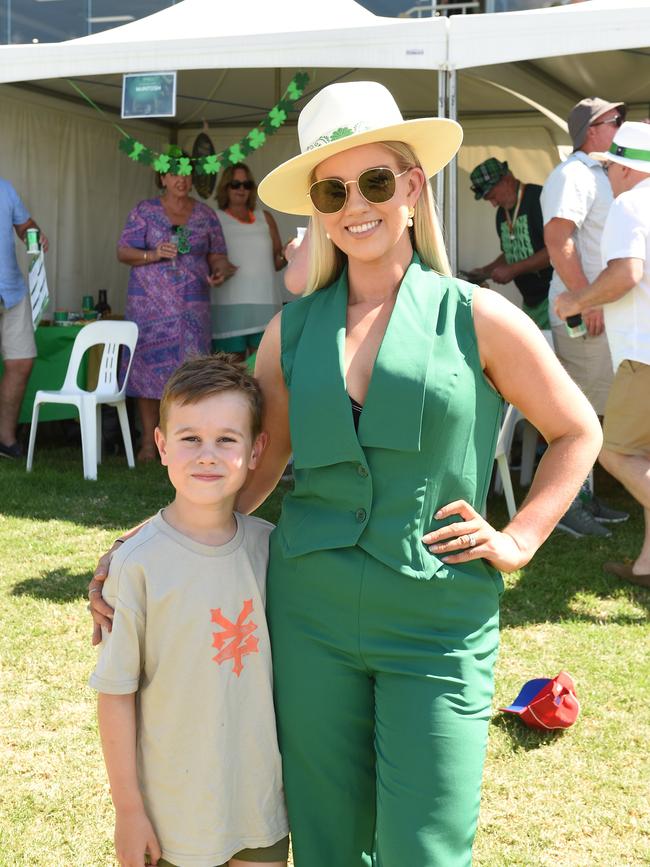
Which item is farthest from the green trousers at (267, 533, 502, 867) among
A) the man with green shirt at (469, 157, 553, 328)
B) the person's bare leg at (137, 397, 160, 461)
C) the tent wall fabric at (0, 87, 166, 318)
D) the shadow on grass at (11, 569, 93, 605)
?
the tent wall fabric at (0, 87, 166, 318)

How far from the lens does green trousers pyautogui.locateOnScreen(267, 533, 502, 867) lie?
5.25 feet

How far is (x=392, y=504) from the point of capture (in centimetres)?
162

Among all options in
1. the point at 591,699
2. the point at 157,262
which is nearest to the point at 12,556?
the point at 591,699

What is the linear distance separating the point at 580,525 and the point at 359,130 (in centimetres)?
399

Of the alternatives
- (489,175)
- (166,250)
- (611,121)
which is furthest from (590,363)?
(166,250)

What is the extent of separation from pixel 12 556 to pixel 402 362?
144 inches

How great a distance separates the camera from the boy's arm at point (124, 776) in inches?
66.3

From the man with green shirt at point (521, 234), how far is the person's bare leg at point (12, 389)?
132 inches

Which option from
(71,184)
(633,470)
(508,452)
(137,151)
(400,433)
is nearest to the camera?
(400,433)

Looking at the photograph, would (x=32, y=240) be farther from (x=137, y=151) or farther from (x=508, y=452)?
(x=508, y=452)

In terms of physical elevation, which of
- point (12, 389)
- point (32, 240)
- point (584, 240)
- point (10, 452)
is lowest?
point (10, 452)

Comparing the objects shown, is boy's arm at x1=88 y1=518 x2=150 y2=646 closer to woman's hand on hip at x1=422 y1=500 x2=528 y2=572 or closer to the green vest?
the green vest

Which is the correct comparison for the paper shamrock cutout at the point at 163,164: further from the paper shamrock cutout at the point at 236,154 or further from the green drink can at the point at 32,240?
the green drink can at the point at 32,240

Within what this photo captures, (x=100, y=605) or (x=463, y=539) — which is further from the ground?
(x=463, y=539)
